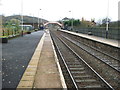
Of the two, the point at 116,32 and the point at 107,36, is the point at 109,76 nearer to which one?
the point at 116,32

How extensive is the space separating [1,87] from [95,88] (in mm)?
3387

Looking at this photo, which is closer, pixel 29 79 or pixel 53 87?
pixel 53 87

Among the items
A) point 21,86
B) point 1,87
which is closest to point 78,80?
point 21,86

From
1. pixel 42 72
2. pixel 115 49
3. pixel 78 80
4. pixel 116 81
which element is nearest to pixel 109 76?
pixel 116 81

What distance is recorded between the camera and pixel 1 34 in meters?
27.1

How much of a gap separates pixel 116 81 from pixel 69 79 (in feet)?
6.73

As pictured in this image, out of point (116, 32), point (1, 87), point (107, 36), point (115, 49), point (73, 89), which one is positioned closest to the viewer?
point (1, 87)

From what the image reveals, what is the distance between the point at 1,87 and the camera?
5883mm

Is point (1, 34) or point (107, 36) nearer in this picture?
point (1, 34)

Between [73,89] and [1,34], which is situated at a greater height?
[1,34]

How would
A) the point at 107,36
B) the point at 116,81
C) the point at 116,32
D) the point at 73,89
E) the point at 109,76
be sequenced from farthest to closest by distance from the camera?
1. the point at 107,36
2. the point at 116,32
3. the point at 109,76
4. the point at 116,81
5. the point at 73,89

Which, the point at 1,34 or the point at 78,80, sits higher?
the point at 1,34

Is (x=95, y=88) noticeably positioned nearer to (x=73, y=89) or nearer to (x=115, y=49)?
(x=73, y=89)

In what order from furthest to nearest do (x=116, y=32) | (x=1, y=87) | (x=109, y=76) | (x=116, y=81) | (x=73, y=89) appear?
1. (x=116, y=32)
2. (x=109, y=76)
3. (x=116, y=81)
4. (x=73, y=89)
5. (x=1, y=87)
